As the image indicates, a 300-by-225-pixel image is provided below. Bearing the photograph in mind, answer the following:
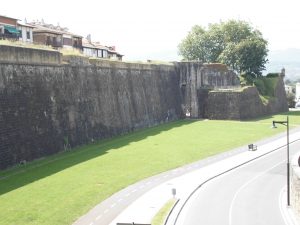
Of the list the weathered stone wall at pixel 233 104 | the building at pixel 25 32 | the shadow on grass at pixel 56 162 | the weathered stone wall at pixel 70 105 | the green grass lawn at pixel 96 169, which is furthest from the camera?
the weathered stone wall at pixel 233 104

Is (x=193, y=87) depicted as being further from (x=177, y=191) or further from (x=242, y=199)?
(x=242, y=199)

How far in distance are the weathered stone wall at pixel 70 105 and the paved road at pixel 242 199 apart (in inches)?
619

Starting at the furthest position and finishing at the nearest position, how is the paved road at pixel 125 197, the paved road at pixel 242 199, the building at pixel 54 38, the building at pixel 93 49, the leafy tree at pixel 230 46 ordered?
the leafy tree at pixel 230 46 < the building at pixel 93 49 < the building at pixel 54 38 < the paved road at pixel 242 199 < the paved road at pixel 125 197

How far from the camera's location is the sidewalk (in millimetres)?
26219

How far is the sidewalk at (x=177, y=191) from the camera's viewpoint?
26.2m

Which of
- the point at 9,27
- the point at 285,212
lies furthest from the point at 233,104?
the point at 285,212

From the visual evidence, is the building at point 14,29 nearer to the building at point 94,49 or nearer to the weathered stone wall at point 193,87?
the building at point 94,49

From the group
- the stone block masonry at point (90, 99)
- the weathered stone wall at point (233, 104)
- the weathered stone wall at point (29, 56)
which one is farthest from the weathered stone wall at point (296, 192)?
the weathered stone wall at point (233, 104)

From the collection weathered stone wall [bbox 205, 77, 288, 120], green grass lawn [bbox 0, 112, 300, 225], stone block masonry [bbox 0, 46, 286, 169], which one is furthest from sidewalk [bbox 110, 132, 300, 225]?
weathered stone wall [bbox 205, 77, 288, 120]

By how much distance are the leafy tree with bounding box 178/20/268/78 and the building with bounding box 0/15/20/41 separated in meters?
46.4

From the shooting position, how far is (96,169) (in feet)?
119

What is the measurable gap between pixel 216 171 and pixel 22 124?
17288 millimetres

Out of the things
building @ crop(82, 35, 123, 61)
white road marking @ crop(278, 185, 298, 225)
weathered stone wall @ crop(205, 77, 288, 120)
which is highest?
building @ crop(82, 35, 123, 61)

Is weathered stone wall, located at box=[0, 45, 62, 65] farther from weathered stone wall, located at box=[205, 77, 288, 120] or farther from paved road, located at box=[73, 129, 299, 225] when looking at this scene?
weathered stone wall, located at box=[205, 77, 288, 120]
